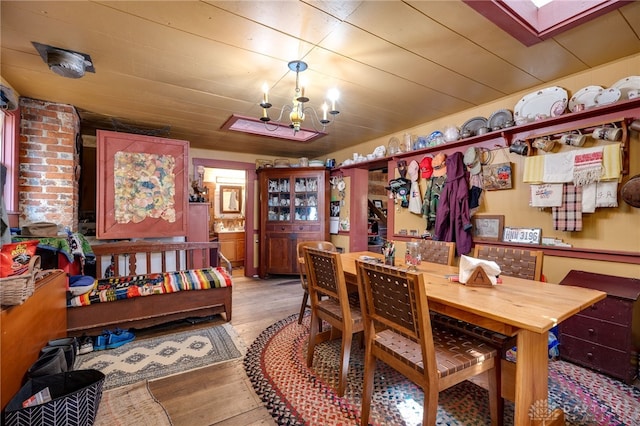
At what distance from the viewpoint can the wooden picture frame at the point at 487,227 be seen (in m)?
2.74

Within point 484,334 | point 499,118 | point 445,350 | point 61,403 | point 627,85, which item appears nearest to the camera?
point 61,403

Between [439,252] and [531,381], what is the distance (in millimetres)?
1291

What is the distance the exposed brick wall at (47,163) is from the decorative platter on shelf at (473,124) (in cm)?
403

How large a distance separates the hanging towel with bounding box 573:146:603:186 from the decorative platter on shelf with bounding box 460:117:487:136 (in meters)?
0.90

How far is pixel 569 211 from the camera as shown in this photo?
2.23m

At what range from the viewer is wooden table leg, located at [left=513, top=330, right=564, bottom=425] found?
1.26 m

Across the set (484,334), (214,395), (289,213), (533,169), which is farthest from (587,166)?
(289,213)

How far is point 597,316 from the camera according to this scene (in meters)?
1.97

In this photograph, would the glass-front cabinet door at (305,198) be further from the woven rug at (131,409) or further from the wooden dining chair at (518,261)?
the woven rug at (131,409)

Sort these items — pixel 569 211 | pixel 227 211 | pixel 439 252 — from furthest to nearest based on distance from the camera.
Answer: pixel 227 211
pixel 439 252
pixel 569 211

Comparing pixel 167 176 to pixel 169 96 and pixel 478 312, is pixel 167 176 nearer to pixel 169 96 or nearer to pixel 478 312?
pixel 169 96

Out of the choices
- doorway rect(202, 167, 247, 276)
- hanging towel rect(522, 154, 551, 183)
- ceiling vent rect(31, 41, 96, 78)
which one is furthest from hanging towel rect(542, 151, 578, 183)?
doorway rect(202, 167, 247, 276)

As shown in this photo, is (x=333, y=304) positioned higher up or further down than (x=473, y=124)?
further down

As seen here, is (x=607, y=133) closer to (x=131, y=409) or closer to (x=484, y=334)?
A: (x=484, y=334)
